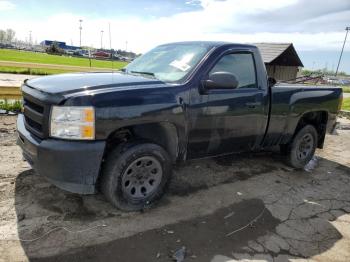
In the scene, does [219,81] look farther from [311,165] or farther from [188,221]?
[311,165]

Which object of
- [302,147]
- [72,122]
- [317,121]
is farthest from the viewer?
[317,121]

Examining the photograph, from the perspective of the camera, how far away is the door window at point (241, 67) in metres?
4.27

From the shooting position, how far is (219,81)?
380cm

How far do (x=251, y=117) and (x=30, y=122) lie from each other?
280 cm

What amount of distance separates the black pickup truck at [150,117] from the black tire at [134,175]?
0.01 metres

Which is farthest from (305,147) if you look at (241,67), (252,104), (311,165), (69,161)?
(69,161)

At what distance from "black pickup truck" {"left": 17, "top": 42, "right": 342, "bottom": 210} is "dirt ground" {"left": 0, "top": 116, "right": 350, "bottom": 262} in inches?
15.1

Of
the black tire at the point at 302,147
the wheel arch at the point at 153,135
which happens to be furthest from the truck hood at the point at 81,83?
the black tire at the point at 302,147

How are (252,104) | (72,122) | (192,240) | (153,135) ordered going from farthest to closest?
(252,104) < (153,135) < (192,240) < (72,122)

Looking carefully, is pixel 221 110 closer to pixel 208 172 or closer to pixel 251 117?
pixel 251 117

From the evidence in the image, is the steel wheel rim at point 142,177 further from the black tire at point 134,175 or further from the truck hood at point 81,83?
the truck hood at point 81,83

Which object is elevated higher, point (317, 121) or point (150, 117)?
point (150, 117)

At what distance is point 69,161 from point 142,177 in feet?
2.97

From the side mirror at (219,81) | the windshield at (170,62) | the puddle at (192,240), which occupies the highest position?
the windshield at (170,62)
